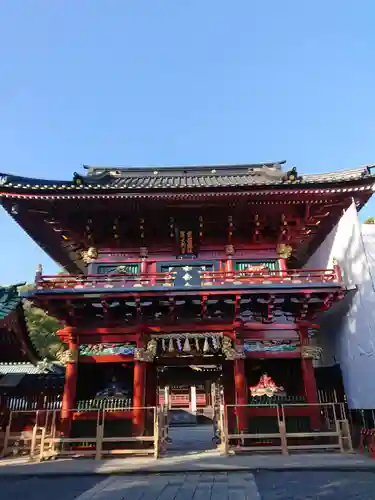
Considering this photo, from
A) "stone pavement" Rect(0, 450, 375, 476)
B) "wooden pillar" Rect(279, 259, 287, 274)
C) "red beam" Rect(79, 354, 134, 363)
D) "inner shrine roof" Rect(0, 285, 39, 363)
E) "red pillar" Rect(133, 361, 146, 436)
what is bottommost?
"stone pavement" Rect(0, 450, 375, 476)

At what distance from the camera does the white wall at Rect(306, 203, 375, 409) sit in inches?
506

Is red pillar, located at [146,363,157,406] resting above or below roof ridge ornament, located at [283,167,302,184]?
below

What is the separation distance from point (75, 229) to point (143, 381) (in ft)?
22.8

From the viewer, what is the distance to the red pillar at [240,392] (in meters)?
12.8

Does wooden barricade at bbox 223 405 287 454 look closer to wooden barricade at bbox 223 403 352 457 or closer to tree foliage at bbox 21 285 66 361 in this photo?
wooden barricade at bbox 223 403 352 457

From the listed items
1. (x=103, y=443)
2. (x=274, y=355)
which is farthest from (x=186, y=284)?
(x=103, y=443)

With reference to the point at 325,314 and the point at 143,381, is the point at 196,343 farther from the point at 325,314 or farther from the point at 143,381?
the point at 325,314

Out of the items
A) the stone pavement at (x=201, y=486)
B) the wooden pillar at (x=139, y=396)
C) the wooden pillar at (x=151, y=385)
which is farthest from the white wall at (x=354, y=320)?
the wooden pillar at (x=139, y=396)

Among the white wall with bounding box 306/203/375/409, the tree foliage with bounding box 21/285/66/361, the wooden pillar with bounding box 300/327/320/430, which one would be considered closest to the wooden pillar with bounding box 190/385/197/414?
the tree foliage with bounding box 21/285/66/361

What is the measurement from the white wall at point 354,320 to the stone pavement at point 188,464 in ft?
8.67

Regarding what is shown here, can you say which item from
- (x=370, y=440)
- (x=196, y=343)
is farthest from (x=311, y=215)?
(x=370, y=440)

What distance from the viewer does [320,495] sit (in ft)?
24.5

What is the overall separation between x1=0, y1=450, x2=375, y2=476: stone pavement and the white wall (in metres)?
2.64

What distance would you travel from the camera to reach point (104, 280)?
13938 millimetres
